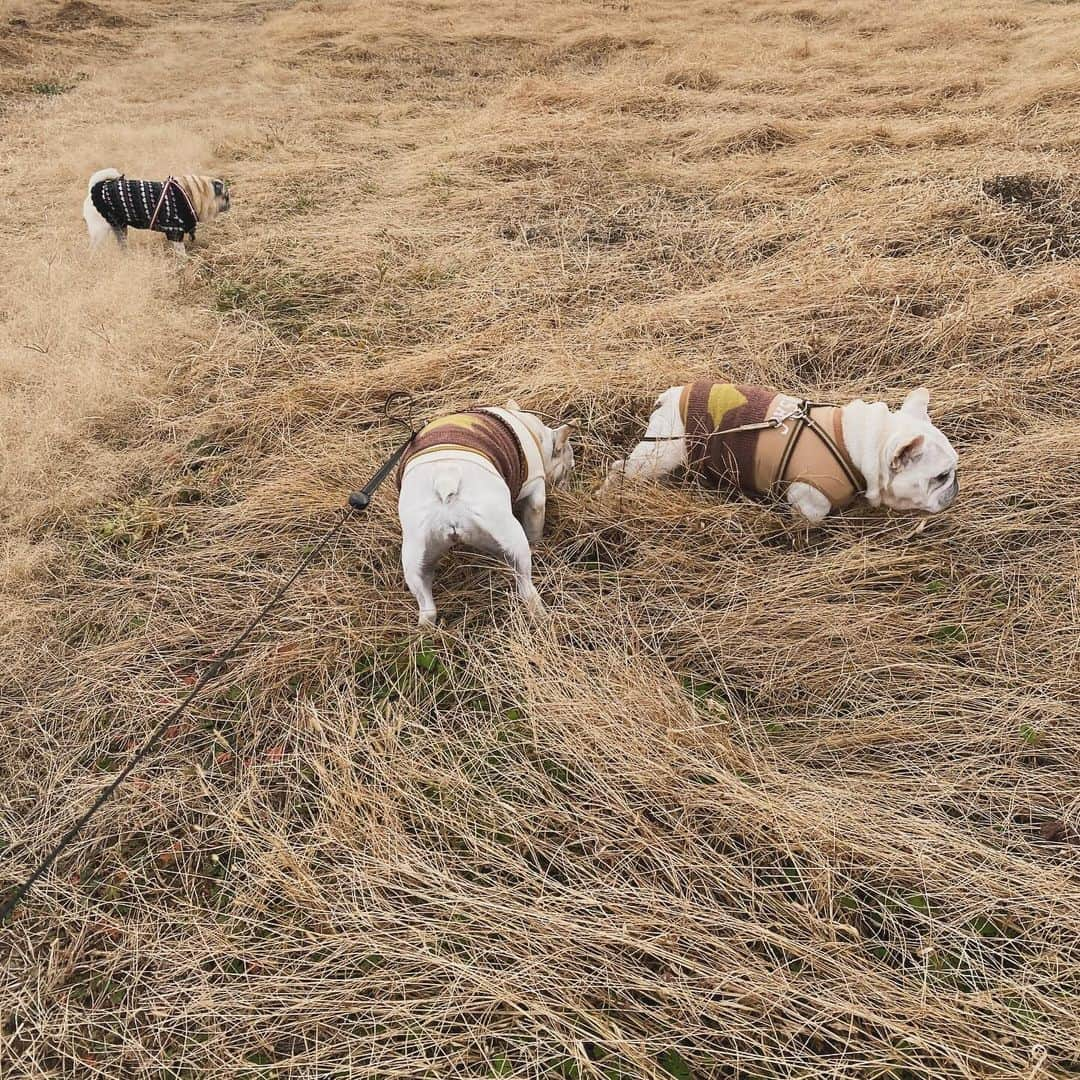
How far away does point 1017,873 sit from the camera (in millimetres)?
2012

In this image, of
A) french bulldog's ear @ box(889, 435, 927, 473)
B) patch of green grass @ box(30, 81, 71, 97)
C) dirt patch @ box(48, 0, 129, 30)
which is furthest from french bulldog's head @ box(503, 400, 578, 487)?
dirt patch @ box(48, 0, 129, 30)

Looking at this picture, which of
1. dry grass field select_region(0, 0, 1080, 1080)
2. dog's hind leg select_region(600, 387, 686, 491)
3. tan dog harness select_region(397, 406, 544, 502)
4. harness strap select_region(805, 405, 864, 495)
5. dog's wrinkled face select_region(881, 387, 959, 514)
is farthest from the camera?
dog's hind leg select_region(600, 387, 686, 491)

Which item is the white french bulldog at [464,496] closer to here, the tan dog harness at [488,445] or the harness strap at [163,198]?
the tan dog harness at [488,445]

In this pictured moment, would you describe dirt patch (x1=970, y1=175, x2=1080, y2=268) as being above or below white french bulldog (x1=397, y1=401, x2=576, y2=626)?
above

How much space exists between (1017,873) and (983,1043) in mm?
509

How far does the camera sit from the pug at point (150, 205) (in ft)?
20.7

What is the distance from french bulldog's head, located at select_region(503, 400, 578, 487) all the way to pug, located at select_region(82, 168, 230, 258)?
15.4 ft

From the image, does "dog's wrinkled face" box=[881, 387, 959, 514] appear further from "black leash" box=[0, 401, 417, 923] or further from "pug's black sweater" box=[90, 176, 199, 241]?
"pug's black sweater" box=[90, 176, 199, 241]

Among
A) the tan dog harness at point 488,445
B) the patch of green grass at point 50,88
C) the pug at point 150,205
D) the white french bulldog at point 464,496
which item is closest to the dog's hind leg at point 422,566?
the white french bulldog at point 464,496

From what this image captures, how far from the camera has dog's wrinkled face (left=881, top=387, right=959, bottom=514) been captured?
2.94m

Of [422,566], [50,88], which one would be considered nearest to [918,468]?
[422,566]

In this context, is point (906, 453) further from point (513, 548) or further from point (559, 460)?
point (513, 548)

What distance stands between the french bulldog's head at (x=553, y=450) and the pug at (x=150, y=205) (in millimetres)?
Result: 4697

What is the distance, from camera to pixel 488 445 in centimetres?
291
